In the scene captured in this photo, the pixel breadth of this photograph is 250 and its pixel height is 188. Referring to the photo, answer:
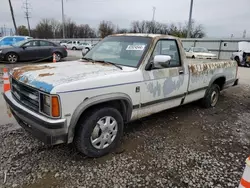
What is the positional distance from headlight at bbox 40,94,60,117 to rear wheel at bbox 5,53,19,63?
11251 mm

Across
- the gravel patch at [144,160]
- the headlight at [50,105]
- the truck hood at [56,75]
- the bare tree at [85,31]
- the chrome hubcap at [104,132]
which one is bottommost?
the gravel patch at [144,160]

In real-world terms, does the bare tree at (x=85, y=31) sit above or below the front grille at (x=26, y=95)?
above

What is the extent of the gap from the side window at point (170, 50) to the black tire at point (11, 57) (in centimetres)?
1091

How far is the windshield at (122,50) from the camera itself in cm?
354

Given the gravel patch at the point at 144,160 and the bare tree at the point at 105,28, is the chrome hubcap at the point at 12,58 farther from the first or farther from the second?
the bare tree at the point at 105,28

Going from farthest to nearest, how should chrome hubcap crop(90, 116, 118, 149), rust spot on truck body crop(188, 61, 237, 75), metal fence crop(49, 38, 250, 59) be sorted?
1. metal fence crop(49, 38, 250, 59)
2. rust spot on truck body crop(188, 61, 237, 75)
3. chrome hubcap crop(90, 116, 118, 149)

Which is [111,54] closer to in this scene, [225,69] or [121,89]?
[121,89]

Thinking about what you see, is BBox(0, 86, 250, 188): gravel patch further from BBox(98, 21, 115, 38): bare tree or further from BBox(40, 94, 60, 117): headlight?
BBox(98, 21, 115, 38): bare tree

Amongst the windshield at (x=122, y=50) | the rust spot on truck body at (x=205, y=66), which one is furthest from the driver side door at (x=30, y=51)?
the rust spot on truck body at (x=205, y=66)

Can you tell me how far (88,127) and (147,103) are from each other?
1173 mm

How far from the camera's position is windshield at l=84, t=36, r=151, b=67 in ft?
11.6

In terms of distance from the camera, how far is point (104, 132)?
3035 millimetres

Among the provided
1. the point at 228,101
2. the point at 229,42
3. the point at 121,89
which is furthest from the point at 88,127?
the point at 229,42

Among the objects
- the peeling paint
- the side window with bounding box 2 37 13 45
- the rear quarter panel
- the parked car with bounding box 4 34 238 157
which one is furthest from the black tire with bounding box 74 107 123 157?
the side window with bounding box 2 37 13 45
